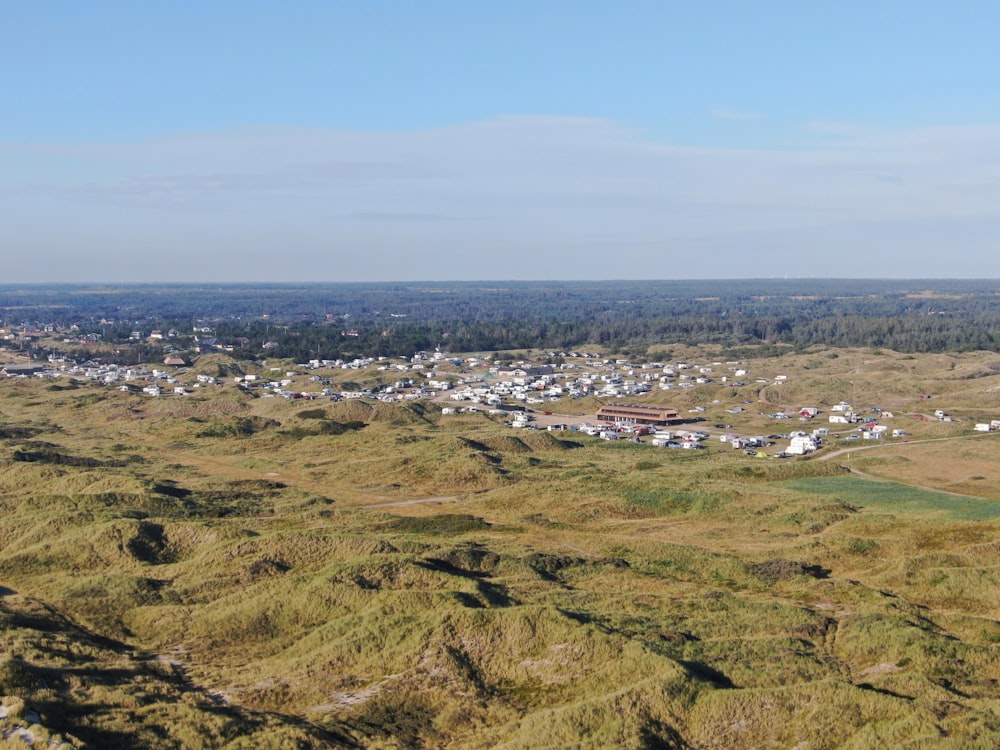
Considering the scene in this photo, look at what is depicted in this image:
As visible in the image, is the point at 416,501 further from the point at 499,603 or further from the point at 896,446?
the point at 896,446

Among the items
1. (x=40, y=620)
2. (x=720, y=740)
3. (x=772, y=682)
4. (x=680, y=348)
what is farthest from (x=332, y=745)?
(x=680, y=348)

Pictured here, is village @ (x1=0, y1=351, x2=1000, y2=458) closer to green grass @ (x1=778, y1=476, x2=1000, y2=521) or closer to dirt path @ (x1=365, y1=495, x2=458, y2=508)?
green grass @ (x1=778, y1=476, x2=1000, y2=521)

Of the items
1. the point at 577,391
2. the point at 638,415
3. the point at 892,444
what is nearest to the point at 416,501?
the point at 892,444

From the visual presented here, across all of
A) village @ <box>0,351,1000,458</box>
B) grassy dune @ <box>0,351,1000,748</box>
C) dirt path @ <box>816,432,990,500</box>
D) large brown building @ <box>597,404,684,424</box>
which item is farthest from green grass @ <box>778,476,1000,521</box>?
large brown building @ <box>597,404,684,424</box>

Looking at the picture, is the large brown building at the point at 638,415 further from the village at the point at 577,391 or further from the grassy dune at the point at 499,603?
the grassy dune at the point at 499,603

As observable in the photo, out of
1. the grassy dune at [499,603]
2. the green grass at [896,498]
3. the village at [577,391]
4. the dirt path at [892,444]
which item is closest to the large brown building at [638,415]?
the village at [577,391]

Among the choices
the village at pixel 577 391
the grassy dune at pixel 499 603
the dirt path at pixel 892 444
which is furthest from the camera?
the village at pixel 577 391
